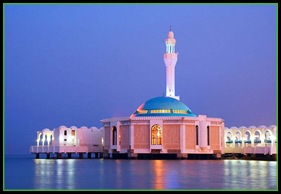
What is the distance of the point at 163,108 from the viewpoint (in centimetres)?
7700

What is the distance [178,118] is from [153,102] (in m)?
6.41

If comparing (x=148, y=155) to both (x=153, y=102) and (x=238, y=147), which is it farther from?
(x=238, y=147)

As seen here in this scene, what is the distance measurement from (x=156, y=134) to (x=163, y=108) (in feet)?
14.3

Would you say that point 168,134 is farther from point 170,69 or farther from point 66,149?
point 66,149

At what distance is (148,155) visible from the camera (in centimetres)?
7506

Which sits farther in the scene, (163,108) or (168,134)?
(163,108)

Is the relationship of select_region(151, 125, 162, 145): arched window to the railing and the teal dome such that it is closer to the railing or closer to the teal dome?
the teal dome

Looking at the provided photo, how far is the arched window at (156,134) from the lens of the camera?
7409 cm

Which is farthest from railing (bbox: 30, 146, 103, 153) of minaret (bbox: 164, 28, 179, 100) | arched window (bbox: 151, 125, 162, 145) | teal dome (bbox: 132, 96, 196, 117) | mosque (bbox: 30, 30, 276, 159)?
arched window (bbox: 151, 125, 162, 145)

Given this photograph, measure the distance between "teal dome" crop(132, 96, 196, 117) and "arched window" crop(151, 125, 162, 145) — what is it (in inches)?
96.2

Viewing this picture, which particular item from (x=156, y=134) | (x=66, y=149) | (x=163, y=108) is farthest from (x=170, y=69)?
(x=66, y=149)

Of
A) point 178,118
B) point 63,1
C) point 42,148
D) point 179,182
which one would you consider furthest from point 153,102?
point 63,1

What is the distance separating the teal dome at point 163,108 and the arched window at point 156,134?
2.44 m

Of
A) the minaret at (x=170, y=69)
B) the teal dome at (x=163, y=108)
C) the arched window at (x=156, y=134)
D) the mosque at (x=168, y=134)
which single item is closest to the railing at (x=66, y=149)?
the mosque at (x=168, y=134)
